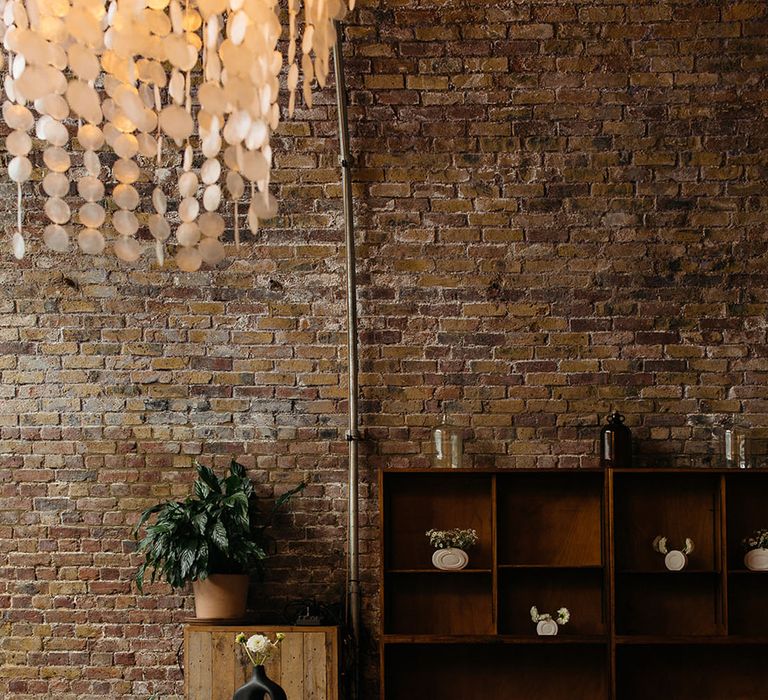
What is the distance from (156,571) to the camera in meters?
4.99

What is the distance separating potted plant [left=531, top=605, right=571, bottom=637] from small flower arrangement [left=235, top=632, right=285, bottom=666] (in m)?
1.23

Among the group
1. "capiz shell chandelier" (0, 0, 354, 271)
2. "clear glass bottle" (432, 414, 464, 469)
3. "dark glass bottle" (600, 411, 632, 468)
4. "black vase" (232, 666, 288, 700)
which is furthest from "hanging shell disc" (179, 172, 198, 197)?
"dark glass bottle" (600, 411, 632, 468)

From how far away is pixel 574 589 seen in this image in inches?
193

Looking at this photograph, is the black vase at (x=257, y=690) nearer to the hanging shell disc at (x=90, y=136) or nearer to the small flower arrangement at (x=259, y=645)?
the small flower arrangement at (x=259, y=645)

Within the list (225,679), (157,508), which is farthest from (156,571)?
(225,679)

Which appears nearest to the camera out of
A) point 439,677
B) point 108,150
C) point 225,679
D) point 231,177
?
point 231,177

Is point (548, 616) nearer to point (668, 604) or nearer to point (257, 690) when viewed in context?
point (668, 604)

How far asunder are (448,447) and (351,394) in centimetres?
57

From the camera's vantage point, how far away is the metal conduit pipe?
16.3ft

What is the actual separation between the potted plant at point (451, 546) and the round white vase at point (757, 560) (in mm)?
1327

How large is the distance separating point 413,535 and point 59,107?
10.5ft

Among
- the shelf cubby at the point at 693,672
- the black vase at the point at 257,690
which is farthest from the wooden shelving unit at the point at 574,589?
the black vase at the point at 257,690

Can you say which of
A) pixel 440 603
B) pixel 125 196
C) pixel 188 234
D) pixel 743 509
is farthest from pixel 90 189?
pixel 743 509

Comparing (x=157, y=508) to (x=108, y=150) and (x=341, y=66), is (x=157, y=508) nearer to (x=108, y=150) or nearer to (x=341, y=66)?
(x=108, y=150)
